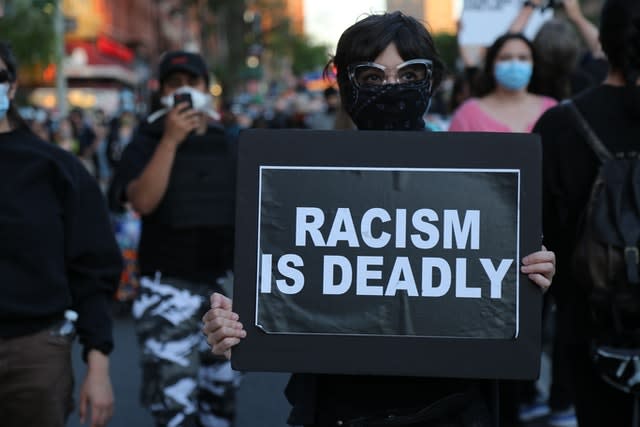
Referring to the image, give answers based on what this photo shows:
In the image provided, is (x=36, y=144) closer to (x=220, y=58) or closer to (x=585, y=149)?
(x=585, y=149)

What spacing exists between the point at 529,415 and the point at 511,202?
13.9 feet

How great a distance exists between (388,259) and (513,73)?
3193mm

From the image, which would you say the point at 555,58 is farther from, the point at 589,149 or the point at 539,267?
the point at 539,267

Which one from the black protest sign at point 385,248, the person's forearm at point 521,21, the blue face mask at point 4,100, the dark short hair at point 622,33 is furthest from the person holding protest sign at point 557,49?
the black protest sign at point 385,248

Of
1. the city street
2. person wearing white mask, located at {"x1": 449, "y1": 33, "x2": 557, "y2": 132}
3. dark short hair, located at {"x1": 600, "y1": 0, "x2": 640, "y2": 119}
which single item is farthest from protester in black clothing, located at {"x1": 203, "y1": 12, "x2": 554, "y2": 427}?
the city street

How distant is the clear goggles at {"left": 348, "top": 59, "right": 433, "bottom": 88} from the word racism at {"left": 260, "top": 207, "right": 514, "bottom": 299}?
405mm

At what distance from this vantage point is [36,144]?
11.3 feet

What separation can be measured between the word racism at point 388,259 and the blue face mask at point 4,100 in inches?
54.9

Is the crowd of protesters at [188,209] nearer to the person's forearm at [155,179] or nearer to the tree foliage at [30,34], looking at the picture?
the person's forearm at [155,179]

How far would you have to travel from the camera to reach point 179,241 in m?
4.98

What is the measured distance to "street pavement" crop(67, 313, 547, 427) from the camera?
21.0 feet

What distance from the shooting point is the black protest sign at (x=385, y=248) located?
238 cm

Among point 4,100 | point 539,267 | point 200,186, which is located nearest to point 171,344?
point 200,186

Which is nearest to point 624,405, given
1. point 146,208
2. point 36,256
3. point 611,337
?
point 611,337
